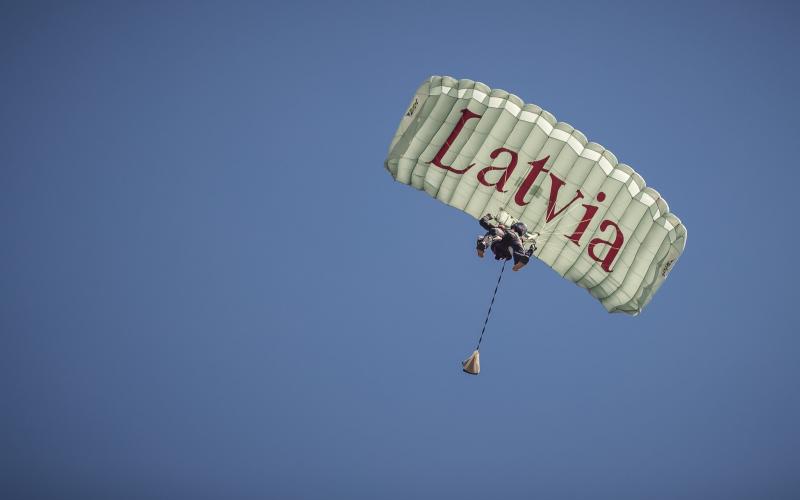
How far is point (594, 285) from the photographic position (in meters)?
25.9

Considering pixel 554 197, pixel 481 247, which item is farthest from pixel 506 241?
pixel 554 197

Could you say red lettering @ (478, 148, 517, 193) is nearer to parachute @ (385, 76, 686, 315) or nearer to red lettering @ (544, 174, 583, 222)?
parachute @ (385, 76, 686, 315)

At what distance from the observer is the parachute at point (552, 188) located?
82.6 feet

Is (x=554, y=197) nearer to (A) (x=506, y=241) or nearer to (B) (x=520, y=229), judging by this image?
(B) (x=520, y=229)

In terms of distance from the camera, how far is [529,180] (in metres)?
25.5

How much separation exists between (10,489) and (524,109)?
11041cm

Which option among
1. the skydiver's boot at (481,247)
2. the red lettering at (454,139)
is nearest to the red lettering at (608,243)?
the skydiver's boot at (481,247)

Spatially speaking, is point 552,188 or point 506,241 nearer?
point 506,241

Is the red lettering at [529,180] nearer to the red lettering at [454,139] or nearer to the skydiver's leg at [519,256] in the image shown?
the red lettering at [454,139]

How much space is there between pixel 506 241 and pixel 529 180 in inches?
80.6

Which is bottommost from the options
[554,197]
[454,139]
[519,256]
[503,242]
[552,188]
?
[519,256]

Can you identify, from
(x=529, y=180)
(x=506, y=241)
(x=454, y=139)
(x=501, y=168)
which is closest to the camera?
(x=506, y=241)

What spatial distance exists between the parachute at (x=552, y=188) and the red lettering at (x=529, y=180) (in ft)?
0.09

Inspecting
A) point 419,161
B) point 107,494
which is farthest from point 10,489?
point 419,161
